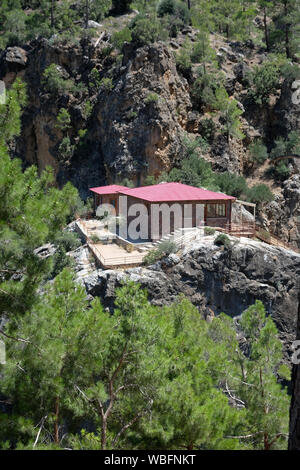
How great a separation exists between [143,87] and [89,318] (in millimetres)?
27233

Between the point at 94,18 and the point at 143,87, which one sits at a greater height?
the point at 94,18

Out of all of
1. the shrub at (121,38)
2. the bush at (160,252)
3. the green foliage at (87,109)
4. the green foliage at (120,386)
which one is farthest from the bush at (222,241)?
the shrub at (121,38)


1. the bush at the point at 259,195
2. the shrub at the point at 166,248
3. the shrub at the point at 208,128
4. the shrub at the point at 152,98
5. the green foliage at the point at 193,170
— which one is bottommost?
the shrub at the point at 166,248

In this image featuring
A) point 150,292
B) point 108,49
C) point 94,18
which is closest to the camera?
point 150,292

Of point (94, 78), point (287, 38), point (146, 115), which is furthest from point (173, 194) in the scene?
point (287, 38)

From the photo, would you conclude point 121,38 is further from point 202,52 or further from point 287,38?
point 287,38

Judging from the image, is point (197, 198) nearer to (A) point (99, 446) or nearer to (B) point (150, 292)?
(B) point (150, 292)

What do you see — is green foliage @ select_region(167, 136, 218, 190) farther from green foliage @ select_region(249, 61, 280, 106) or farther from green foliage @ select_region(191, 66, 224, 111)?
green foliage @ select_region(249, 61, 280, 106)

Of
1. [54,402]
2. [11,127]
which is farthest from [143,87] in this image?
[54,402]

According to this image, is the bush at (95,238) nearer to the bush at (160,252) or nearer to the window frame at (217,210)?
the bush at (160,252)

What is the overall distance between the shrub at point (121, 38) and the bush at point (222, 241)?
76.5 feet

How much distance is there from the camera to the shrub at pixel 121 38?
35362 mm

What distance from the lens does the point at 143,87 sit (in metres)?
Result: 31.1

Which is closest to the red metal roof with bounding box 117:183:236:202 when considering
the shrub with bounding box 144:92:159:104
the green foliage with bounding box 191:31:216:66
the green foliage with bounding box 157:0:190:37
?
the shrub with bounding box 144:92:159:104
